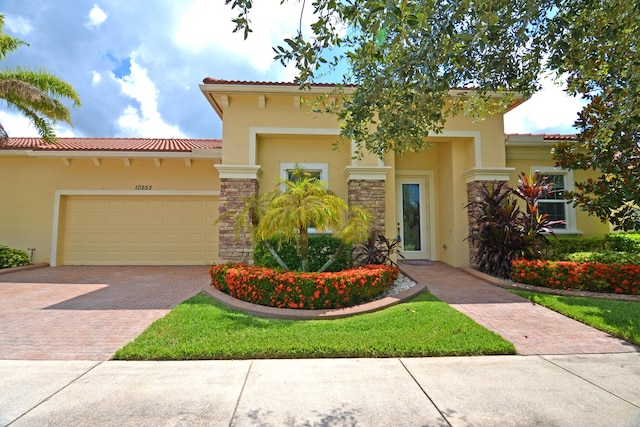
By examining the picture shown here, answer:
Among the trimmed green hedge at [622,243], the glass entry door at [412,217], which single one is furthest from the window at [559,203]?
the glass entry door at [412,217]

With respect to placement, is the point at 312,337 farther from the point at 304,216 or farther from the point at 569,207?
the point at 569,207

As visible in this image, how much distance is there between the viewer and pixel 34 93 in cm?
1057

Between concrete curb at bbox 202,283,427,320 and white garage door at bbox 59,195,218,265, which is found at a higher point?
white garage door at bbox 59,195,218,265

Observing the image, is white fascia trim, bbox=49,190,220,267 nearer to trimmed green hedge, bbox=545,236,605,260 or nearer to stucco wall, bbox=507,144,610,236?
stucco wall, bbox=507,144,610,236

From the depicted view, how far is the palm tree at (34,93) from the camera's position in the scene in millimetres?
10531

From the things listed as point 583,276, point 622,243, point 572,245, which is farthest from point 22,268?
point 622,243

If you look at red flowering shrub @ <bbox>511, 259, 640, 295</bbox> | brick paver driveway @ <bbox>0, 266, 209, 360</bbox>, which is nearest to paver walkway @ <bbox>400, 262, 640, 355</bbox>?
red flowering shrub @ <bbox>511, 259, 640, 295</bbox>

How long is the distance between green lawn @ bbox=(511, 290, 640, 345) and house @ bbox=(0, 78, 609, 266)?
3.33 m

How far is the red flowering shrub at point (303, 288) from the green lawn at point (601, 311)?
3.36 meters

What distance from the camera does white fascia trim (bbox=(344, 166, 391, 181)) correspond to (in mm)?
9258

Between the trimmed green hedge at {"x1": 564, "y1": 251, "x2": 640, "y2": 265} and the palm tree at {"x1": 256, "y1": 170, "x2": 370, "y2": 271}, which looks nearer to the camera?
the palm tree at {"x1": 256, "y1": 170, "x2": 370, "y2": 271}

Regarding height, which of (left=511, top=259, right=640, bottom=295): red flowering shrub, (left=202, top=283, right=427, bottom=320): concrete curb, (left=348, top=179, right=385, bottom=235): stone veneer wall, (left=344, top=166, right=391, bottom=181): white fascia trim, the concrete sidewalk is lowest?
the concrete sidewalk

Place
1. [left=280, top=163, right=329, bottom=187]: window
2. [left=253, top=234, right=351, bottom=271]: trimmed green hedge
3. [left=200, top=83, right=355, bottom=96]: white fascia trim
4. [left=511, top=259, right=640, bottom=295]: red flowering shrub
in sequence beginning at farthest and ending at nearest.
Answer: [left=280, top=163, right=329, bottom=187]: window, [left=200, top=83, right=355, bottom=96]: white fascia trim, [left=253, top=234, right=351, bottom=271]: trimmed green hedge, [left=511, top=259, right=640, bottom=295]: red flowering shrub

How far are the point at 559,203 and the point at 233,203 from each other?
10.7 m
